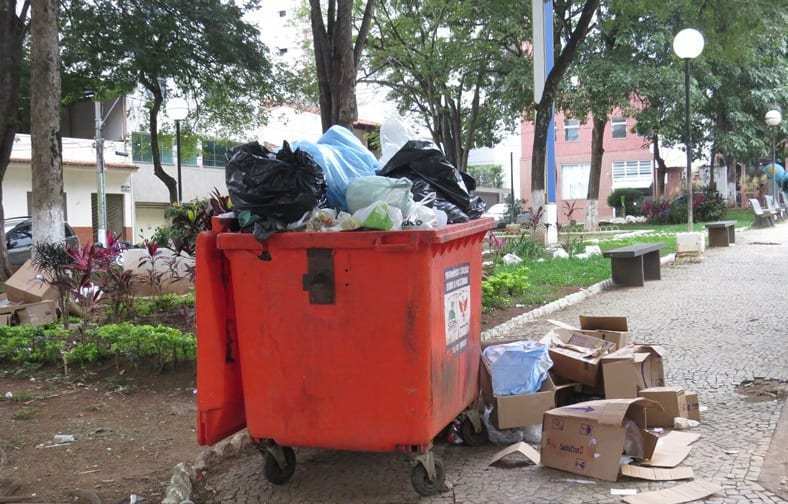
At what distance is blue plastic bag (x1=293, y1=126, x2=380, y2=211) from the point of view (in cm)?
364

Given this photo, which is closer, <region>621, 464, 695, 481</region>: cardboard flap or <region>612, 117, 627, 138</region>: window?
<region>621, 464, 695, 481</region>: cardboard flap

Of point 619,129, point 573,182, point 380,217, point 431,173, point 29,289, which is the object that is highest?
point 619,129

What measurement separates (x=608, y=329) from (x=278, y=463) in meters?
2.76

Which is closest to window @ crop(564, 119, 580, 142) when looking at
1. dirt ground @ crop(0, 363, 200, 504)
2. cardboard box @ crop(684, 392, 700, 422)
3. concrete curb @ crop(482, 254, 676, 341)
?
concrete curb @ crop(482, 254, 676, 341)

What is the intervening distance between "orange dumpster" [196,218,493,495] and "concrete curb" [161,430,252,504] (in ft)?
0.90

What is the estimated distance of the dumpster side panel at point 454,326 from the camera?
3355 millimetres

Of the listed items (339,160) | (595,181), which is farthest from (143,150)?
(339,160)

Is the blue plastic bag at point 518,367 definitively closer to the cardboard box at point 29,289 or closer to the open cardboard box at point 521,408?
the open cardboard box at point 521,408

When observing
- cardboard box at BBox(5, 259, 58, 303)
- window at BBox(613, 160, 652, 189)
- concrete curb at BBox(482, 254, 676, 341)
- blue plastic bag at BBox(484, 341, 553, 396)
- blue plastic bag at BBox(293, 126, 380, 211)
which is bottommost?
concrete curb at BBox(482, 254, 676, 341)

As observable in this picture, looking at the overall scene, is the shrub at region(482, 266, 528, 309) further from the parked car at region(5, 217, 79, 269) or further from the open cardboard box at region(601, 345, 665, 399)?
the parked car at region(5, 217, 79, 269)

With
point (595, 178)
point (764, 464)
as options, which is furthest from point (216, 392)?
point (595, 178)

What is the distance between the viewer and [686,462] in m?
3.73

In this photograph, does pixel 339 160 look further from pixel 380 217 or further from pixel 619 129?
pixel 619 129

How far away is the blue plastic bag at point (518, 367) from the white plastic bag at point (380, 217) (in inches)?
54.0
